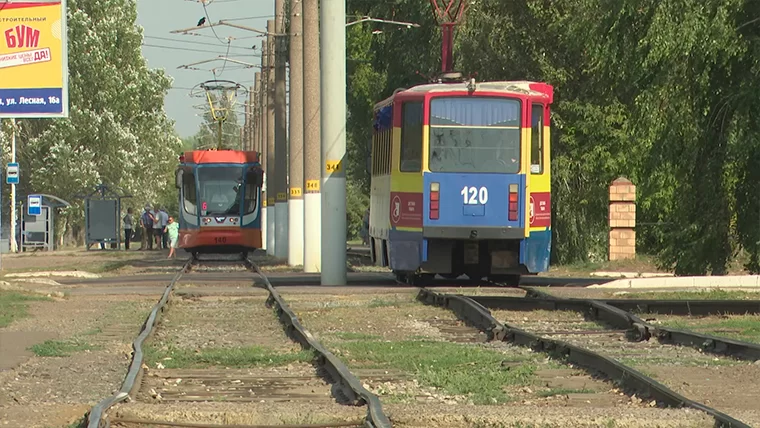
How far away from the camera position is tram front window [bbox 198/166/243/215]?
43344 mm

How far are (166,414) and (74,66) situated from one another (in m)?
66.0

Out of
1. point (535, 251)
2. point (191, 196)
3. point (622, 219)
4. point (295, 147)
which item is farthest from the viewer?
point (191, 196)

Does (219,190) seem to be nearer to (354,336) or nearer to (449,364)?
(354,336)

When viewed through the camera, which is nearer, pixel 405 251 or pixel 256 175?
pixel 405 251

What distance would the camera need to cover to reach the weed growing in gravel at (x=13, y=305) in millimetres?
18391

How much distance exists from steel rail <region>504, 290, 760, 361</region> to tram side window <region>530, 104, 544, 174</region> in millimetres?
3392

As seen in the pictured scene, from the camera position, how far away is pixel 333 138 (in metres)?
26.2

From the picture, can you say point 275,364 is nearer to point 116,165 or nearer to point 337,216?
point 337,216

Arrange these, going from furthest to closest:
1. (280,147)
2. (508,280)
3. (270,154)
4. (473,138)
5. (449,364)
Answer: (270,154)
(280,147)
(508,280)
(473,138)
(449,364)

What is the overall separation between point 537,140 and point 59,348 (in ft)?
39.3

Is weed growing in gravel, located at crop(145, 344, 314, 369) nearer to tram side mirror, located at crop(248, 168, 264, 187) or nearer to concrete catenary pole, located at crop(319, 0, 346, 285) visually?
concrete catenary pole, located at crop(319, 0, 346, 285)

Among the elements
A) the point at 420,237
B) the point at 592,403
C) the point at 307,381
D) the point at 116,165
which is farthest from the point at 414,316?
the point at 116,165

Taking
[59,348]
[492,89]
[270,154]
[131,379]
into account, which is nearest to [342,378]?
[131,379]

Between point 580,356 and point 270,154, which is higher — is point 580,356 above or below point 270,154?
below
